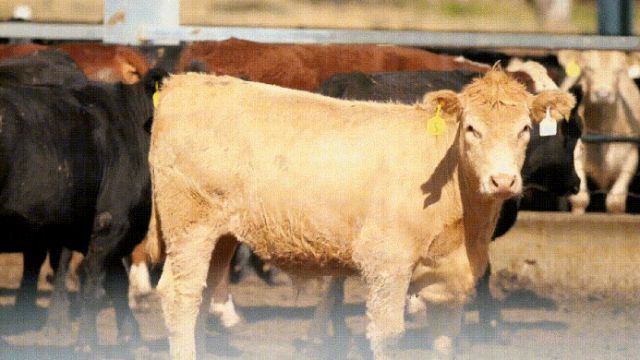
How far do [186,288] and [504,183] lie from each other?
5.52 feet

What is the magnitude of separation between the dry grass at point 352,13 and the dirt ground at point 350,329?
47.1 ft

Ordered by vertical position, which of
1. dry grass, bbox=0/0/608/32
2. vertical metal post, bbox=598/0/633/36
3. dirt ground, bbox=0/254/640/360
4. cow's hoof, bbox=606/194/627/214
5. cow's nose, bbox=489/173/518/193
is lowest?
dirt ground, bbox=0/254/640/360

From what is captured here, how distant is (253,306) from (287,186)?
280 centimetres

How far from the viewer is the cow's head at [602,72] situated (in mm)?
9375

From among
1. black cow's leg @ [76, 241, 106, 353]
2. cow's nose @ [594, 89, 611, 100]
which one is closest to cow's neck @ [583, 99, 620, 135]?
cow's nose @ [594, 89, 611, 100]

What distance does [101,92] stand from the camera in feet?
22.0

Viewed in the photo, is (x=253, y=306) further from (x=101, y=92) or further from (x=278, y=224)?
(x=278, y=224)

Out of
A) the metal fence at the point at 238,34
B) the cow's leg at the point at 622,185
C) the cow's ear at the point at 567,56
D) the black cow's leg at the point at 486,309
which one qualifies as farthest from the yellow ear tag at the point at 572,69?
the black cow's leg at the point at 486,309

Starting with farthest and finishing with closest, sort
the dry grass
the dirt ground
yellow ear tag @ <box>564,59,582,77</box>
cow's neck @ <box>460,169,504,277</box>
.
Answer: the dry grass → yellow ear tag @ <box>564,59,582,77</box> → the dirt ground → cow's neck @ <box>460,169,504,277</box>

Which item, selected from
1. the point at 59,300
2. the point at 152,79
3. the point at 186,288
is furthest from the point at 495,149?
the point at 59,300

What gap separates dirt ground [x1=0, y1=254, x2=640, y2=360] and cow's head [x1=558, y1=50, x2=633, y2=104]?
6.74ft

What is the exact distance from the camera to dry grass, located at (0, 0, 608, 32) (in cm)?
2359

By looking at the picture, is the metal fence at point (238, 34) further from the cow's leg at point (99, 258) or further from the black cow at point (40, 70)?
the cow's leg at point (99, 258)

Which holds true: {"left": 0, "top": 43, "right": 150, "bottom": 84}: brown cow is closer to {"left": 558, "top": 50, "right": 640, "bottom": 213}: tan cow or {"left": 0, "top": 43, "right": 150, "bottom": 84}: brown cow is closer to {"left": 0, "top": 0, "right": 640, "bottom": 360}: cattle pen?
{"left": 0, "top": 0, "right": 640, "bottom": 360}: cattle pen
